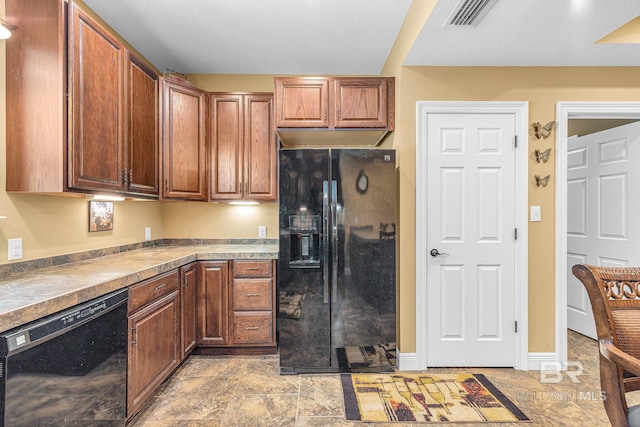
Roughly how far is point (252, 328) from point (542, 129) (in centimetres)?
292

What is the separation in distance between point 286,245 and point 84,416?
150 cm

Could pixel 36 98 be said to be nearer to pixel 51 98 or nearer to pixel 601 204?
pixel 51 98

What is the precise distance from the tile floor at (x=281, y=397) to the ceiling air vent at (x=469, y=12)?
2.44 m

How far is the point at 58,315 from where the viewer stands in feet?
4.38

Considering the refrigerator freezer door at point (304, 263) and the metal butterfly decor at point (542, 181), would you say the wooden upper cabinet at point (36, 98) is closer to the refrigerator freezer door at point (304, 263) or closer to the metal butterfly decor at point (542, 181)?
the refrigerator freezer door at point (304, 263)

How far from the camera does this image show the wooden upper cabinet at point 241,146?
312 centimetres

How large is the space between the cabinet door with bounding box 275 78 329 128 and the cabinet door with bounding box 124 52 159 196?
39.9 inches

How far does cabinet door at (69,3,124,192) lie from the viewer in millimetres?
1799

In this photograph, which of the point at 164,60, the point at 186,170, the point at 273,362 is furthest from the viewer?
the point at 164,60

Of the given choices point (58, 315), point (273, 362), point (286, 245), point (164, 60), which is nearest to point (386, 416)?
point (273, 362)

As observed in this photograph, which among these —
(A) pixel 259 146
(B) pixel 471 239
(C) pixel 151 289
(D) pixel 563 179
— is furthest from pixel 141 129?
(D) pixel 563 179

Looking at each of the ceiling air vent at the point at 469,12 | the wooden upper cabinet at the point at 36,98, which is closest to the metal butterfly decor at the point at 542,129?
the ceiling air vent at the point at 469,12

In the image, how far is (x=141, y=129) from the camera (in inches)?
96.7

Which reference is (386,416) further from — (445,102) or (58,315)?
(445,102)
